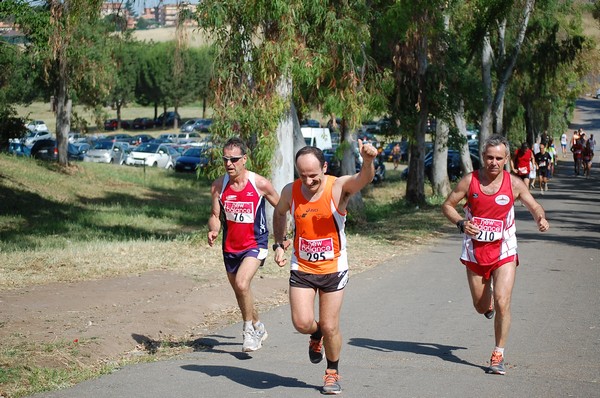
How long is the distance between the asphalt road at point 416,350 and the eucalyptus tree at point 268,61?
13.9 feet

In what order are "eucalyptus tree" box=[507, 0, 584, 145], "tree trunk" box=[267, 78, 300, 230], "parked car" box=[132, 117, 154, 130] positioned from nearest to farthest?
1. "tree trunk" box=[267, 78, 300, 230]
2. "eucalyptus tree" box=[507, 0, 584, 145]
3. "parked car" box=[132, 117, 154, 130]

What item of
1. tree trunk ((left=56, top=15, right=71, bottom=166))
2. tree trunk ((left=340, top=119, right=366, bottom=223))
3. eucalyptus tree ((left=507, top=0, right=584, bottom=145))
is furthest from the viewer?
tree trunk ((left=56, top=15, right=71, bottom=166))

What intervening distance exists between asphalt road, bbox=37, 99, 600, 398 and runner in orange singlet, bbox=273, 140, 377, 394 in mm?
518

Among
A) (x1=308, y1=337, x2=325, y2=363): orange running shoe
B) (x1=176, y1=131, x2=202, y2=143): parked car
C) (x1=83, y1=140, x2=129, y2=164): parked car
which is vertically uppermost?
(x1=308, y1=337, x2=325, y2=363): orange running shoe

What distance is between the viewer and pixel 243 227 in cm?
919

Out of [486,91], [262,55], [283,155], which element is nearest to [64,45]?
[262,55]

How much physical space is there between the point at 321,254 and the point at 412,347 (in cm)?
240

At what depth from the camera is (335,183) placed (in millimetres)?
7531

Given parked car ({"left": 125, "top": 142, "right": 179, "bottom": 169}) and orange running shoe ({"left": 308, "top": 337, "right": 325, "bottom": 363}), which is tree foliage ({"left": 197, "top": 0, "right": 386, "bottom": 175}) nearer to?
orange running shoe ({"left": 308, "top": 337, "right": 325, "bottom": 363})

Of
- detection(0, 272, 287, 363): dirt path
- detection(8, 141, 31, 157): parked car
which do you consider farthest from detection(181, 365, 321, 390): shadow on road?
detection(8, 141, 31, 157): parked car

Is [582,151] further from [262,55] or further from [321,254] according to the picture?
[321,254]

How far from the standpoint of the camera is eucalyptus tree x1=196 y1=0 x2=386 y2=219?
17.5 m

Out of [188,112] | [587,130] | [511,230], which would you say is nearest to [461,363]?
[511,230]

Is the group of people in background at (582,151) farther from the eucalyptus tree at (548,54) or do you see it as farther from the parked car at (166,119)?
the parked car at (166,119)
